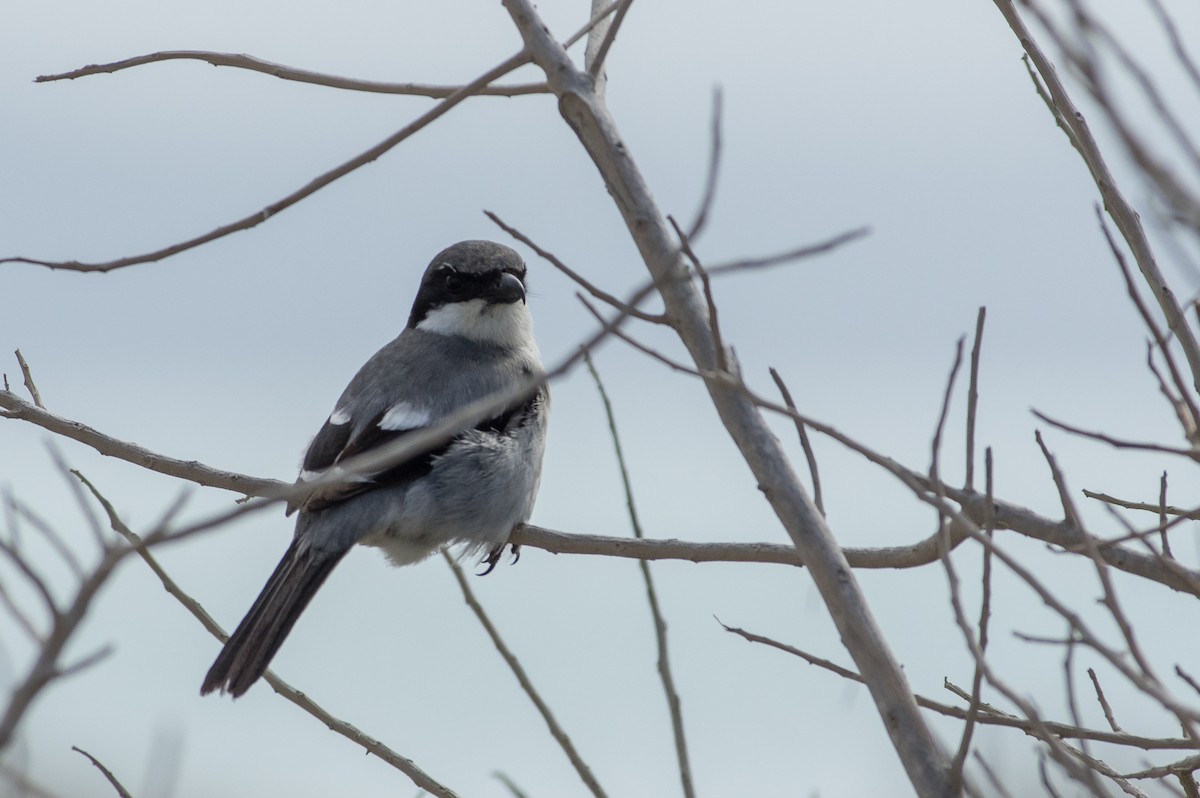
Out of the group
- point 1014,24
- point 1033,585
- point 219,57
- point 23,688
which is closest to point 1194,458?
point 1033,585

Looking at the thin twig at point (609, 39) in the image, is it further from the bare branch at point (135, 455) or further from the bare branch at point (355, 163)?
the bare branch at point (135, 455)

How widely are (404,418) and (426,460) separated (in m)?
0.20

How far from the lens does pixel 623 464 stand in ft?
12.3

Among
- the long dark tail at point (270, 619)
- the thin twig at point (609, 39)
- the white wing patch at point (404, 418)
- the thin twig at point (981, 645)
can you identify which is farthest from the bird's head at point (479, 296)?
the thin twig at point (981, 645)

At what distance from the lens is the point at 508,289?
20.7 feet

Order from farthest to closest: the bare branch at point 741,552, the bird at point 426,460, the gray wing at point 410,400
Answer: the gray wing at point 410,400
the bird at point 426,460
the bare branch at point 741,552

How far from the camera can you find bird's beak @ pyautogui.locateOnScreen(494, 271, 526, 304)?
249 inches

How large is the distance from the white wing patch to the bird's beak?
3.27 feet

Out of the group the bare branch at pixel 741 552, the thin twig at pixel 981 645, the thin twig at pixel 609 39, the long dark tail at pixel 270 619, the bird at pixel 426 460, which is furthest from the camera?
the bird at pixel 426 460

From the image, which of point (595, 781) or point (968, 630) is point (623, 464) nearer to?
point (595, 781)

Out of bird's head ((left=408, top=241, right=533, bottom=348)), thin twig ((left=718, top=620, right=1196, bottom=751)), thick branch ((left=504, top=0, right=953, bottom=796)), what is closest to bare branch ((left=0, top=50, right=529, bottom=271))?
thick branch ((left=504, top=0, right=953, bottom=796))

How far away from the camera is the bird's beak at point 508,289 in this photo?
631 centimetres

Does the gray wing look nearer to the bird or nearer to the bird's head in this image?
the bird

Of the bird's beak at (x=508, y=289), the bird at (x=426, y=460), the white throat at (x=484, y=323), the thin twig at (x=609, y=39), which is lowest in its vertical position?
the thin twig at (x=609, y=39)
